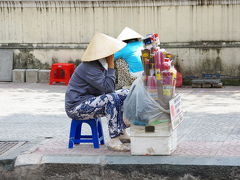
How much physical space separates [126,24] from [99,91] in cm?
905

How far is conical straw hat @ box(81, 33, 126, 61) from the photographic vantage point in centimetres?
710

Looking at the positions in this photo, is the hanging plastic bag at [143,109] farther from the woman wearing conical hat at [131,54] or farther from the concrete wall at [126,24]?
the concrete wall at [126,24]

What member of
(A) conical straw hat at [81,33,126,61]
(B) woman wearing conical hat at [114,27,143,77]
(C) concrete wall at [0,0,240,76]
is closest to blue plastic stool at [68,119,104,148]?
(A) conical straw hat at [81,33,126,61]

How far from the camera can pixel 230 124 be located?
934 centimetres

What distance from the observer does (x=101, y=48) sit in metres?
7.16

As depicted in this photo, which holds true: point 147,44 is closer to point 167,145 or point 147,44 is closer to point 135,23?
point 167,145

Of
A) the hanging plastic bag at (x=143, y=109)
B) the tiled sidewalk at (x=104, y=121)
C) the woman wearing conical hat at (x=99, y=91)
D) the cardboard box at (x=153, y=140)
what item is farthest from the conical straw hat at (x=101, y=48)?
the tiled sidewalk at (x=104, y=121)

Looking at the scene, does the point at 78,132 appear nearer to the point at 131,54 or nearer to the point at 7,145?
the point at 7,145

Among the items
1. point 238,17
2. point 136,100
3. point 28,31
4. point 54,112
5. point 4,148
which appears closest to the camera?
point 136,100

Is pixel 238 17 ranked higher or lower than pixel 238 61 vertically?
higher

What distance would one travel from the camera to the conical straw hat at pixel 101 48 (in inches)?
280

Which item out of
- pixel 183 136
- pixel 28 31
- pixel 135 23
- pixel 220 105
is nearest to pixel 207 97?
pixel 220 105

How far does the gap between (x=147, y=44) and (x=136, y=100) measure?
0.67 meters

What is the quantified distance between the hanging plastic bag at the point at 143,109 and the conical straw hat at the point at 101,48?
24.0 inches
